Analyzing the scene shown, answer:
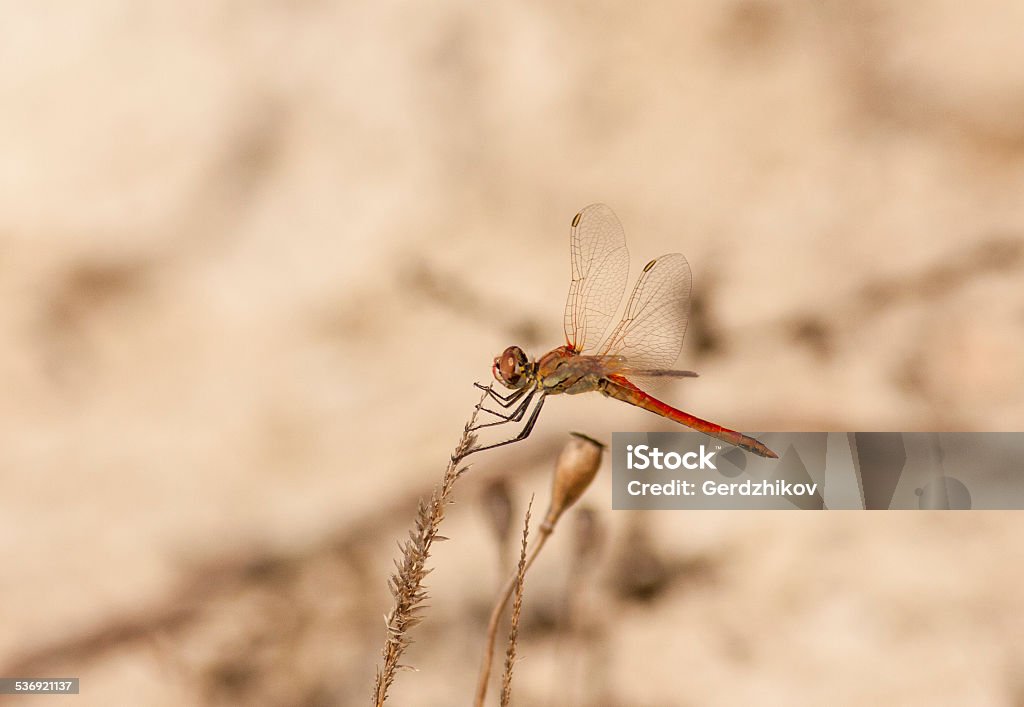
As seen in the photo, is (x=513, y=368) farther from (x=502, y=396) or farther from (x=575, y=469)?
(x=575, y=469)

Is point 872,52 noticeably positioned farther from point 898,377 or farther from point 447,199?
point 447,199

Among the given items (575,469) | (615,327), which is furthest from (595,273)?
(575,469)

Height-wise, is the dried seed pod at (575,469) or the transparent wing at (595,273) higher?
the transparent wing at (595,273)

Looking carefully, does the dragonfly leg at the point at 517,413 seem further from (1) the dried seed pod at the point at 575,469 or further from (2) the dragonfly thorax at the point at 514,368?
(1) the dried seed pod at the point at 575,469

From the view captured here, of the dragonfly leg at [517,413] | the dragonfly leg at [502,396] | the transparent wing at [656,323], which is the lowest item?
the dragonfly leg at [517,413]

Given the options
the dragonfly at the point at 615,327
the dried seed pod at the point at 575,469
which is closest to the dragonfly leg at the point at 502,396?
the dragonfly at the point at 615,327

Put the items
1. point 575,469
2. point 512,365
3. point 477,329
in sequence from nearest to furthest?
1. point 575,469
2. point 512,365
3. point 477,329

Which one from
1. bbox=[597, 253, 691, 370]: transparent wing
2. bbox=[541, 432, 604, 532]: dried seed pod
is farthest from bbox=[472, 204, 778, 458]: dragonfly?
bbox=[541, 432, 604, 532]: dried seed pod

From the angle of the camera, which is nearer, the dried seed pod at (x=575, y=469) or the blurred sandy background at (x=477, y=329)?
the dried seed pod at (x=575, y=469)

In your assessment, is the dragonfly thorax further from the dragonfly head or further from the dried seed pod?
the dried seed pod
